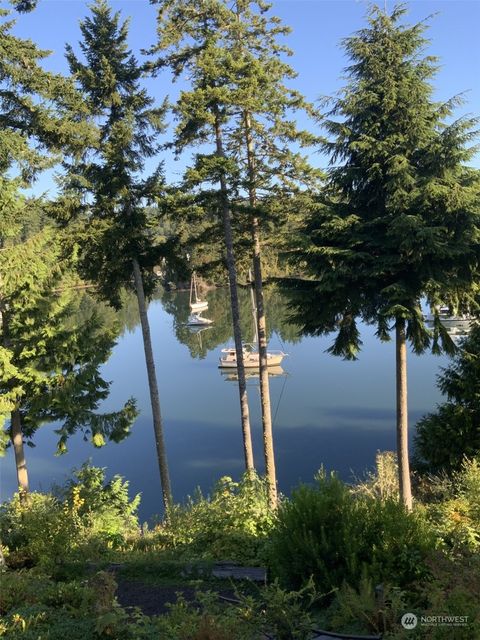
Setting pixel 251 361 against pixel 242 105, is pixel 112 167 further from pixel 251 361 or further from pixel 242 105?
pixel 251 361

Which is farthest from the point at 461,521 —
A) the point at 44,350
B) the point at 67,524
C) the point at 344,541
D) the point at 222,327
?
the point at 222,327

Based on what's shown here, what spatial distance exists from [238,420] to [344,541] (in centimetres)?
2144

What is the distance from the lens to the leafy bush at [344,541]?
4.87 meters

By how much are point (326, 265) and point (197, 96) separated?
509cm

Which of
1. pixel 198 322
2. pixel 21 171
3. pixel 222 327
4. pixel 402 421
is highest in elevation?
pixel 21 171

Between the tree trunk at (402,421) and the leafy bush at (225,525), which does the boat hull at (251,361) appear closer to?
the tree trunk at (402,421)

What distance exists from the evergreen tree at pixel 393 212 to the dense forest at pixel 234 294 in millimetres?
43

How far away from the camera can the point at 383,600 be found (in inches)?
154

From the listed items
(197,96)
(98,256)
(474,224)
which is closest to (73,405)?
(98,256)

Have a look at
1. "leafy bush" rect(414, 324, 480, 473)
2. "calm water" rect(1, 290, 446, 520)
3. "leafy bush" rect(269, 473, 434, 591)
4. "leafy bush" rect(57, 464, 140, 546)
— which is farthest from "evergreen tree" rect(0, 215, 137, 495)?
"leafy bush" rect(414, 324, 480, 473)

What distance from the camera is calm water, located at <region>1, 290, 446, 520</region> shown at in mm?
19859

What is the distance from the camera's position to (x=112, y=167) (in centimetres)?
1234

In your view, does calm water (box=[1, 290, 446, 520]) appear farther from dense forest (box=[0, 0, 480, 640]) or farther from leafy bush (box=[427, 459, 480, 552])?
leafy bush (box=[427, 459, 480, 552])

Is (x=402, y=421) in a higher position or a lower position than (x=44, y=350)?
lower
